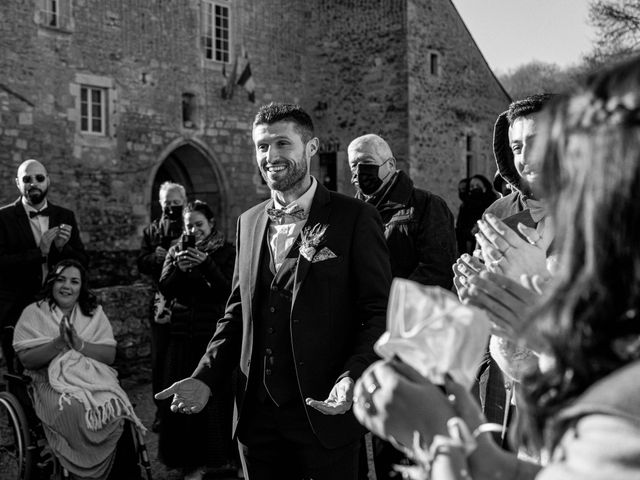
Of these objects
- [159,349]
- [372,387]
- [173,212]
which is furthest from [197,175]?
[372,387]

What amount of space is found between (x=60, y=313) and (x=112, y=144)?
499 inches

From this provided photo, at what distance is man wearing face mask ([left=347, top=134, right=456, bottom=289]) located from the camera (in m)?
5.13

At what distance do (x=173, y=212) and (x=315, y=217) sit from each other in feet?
14.0

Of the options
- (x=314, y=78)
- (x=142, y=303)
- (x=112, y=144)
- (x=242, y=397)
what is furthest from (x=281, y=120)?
(x=314, y=78)

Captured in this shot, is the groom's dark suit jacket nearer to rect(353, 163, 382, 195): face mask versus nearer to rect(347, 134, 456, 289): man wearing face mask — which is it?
rect(347, 134, 456, 289): man wearing face mask

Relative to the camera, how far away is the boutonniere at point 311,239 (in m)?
3.40

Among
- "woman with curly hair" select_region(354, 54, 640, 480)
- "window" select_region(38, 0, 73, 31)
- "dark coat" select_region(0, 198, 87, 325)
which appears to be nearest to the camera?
"woman with curly hair" select_region(354, 54, 640, 480)

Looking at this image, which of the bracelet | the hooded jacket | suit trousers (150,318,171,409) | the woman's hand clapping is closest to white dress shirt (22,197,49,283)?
suit trousers (150,318,171,409)

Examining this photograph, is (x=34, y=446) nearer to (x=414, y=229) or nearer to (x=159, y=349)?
(x=159, y=349)

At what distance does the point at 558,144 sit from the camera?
1291 millimetres

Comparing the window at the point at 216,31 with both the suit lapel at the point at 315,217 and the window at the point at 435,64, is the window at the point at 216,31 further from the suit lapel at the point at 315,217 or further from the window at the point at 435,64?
the suit lapel at the point at 315,217

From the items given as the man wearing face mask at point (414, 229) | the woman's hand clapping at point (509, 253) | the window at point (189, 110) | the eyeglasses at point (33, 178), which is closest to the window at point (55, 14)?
the window at point (189, 110)

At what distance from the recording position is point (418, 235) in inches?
206

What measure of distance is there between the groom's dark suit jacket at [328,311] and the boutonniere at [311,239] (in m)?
0.02
